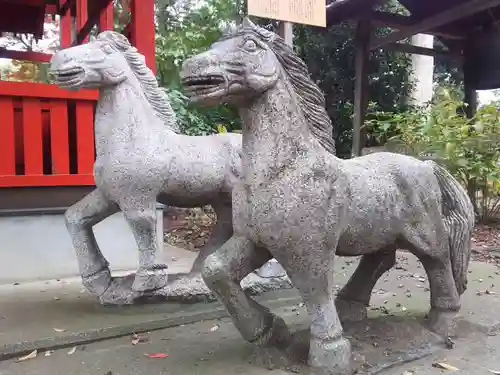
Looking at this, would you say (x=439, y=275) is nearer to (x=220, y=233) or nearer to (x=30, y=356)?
(x=220, y=233)

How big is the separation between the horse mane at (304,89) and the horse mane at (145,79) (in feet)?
3.84

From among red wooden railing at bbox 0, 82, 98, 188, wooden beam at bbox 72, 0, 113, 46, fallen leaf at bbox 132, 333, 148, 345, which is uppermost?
wooden beam at bbox 72, 0, 113, 46

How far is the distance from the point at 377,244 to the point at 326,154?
0.52m

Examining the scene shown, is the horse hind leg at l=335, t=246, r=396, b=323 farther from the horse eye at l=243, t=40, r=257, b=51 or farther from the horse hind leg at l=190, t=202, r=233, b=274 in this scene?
the horse eye at l=243, t=40, r=257, b=51

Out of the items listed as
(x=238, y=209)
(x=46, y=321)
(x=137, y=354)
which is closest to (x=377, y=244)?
(x=238, y=209)

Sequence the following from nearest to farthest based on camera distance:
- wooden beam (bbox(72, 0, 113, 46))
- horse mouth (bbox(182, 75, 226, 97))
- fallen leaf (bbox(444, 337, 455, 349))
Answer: horse mouth (bbox(182, 75, 226, 97)) < fallen leaf (bbox(444, 337, 455, 349)) < wooden beam (bbox(72, 0, 113, 46))

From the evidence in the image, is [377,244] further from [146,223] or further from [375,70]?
[375,70]

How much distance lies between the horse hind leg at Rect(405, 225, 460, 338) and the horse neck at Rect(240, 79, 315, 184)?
83cm

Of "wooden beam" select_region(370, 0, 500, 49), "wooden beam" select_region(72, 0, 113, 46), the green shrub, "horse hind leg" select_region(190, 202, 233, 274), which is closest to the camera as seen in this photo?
"horse hind leg" select_region(190, 202, 233, 274)

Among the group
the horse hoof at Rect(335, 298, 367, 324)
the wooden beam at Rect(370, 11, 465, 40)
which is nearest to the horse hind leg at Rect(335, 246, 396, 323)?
the horse hoof at Rect(335, 298, 367, 324)

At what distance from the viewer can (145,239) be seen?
2.98 m

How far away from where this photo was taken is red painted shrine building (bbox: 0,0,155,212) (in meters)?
4.08

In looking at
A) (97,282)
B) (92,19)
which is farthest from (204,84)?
(92,19)

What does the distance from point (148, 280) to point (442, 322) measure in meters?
1.61
